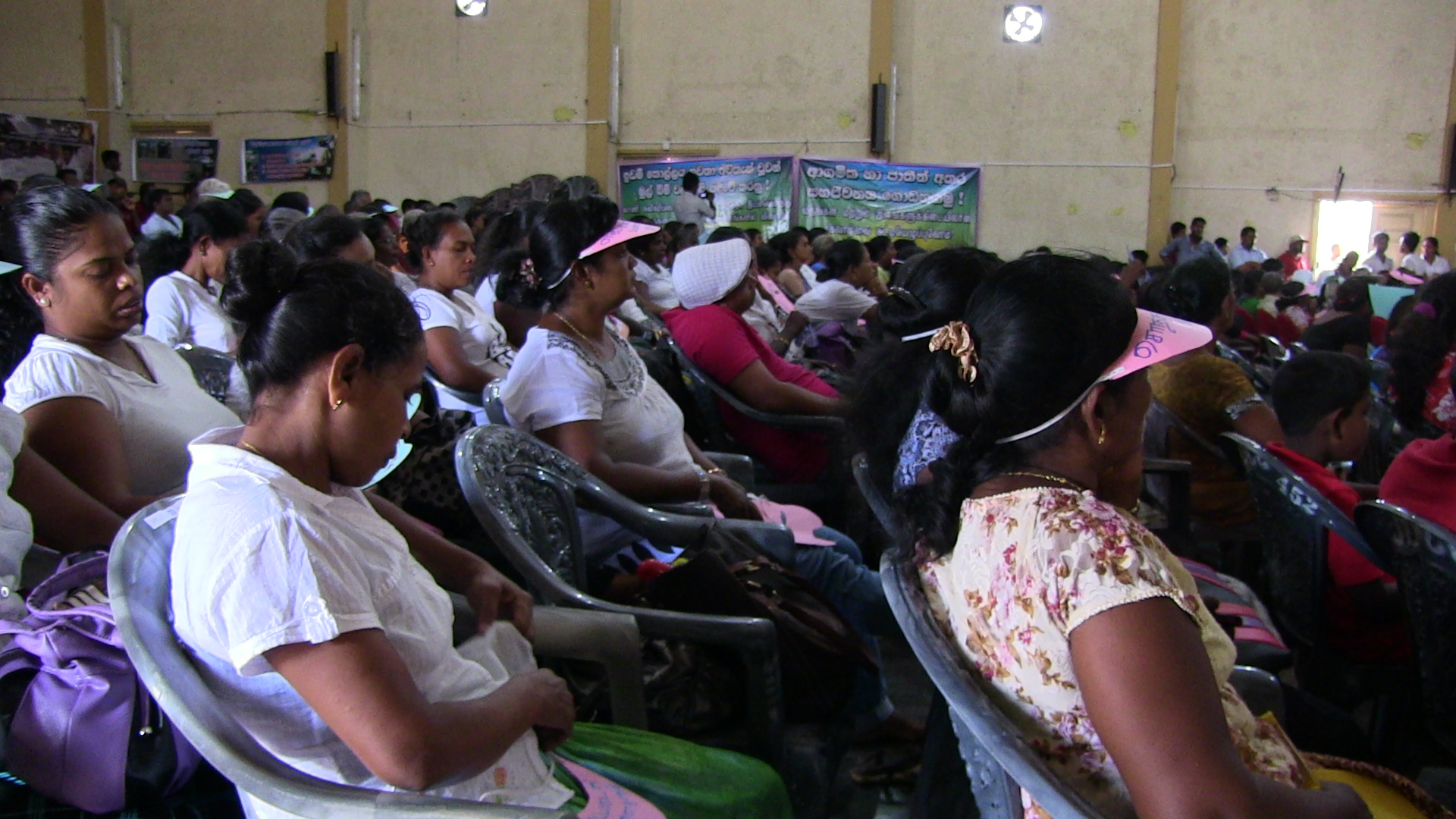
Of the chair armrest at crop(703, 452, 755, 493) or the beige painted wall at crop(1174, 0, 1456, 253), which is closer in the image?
the chair armrest at crop(703, 452, 755, 493)

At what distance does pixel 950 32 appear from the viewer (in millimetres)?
11906

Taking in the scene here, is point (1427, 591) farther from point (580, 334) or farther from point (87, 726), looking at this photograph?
point (87, 726)

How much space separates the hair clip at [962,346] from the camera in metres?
1.24

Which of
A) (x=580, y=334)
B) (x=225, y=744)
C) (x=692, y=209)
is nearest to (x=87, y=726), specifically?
(x=225, y=744)

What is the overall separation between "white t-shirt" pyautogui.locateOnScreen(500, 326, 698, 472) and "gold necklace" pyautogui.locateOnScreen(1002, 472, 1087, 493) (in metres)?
1.23

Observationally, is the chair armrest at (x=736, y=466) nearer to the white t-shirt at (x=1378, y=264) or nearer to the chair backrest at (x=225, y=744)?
the chair backrest at (x=225, y=744)

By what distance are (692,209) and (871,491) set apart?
9.05m

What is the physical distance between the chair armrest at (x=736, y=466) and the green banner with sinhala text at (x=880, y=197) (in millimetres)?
8572

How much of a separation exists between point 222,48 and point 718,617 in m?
12.0

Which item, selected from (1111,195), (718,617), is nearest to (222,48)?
(1111,195)

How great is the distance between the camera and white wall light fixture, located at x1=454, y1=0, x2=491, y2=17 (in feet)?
38.5

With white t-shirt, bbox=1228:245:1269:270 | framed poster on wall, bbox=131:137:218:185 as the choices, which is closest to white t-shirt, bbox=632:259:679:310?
framed poster on wall, bbox=131:137:218:185

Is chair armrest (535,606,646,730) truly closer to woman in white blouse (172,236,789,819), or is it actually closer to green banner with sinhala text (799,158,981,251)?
woman in white blouse (172,236,789,819)

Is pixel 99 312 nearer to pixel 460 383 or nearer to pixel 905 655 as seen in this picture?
pixel 460 383
